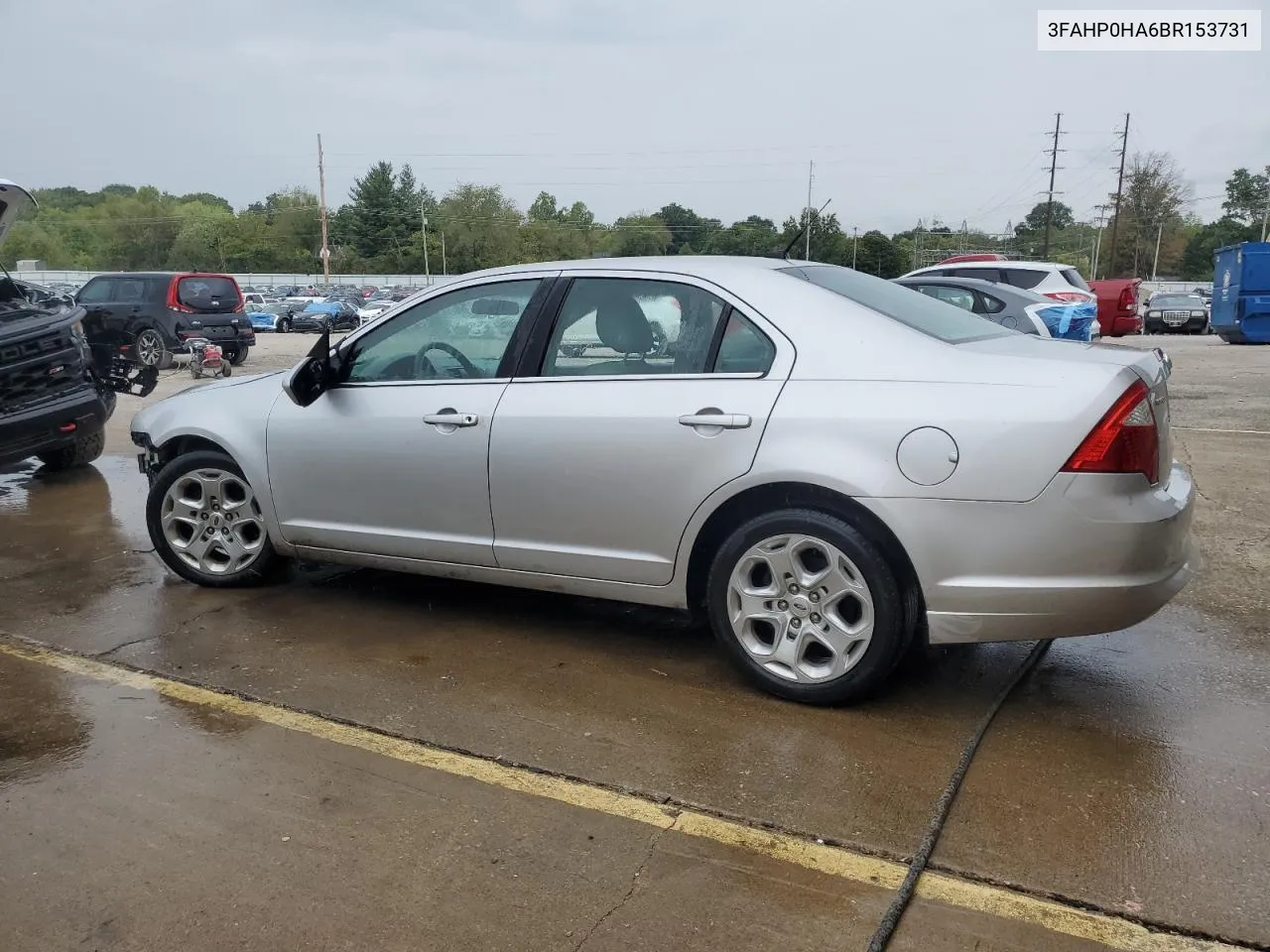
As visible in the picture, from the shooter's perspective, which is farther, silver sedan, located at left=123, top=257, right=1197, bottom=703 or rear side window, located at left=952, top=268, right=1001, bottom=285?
rear side window, located at left=952, top=268, right=1001, bottom=285

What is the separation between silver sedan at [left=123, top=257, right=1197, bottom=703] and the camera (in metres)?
3.19

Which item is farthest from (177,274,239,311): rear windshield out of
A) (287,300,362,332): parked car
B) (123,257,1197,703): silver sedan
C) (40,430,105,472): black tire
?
(287,300,362,332): parked car

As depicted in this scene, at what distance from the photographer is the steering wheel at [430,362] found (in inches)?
170

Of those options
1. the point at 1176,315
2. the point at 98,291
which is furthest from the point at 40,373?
the point at 1176,315

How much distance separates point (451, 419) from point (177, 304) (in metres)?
15.9

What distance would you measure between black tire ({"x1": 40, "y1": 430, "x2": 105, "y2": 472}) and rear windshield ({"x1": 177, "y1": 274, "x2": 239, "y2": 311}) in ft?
34.5

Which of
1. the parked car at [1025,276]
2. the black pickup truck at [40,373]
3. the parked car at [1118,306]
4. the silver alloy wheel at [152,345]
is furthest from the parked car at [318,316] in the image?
the black pickup truck at [40,373]

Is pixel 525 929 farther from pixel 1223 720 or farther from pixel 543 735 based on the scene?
pixel 1223 720

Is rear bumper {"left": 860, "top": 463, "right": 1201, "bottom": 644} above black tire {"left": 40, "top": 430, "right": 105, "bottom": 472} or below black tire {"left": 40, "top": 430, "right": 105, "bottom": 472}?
above

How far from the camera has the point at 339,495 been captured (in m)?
4.48

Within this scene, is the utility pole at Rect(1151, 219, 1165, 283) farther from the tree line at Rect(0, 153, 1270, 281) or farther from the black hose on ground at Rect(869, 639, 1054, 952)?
the black hose on ground at Rect(869, 639, 1054, 952)

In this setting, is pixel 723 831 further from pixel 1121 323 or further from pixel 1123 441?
pixel 1121 323

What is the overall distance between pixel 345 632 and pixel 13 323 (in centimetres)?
415

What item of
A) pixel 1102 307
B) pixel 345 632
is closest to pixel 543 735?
pixel 345 632
